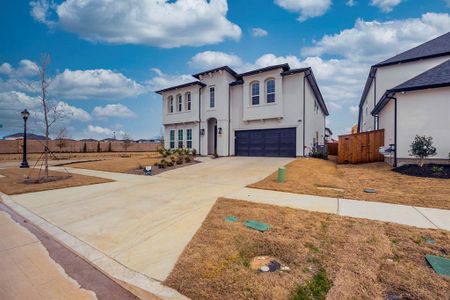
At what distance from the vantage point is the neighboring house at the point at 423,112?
33.2ft

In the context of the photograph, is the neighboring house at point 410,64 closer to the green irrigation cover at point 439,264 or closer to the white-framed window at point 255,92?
the white-framed window at point 255,92

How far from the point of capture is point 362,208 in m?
5.30

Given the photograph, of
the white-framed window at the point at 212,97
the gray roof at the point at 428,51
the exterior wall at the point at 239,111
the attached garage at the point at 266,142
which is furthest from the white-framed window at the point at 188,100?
the gray roof at the point at 428,51

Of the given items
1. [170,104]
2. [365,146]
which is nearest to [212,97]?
[170,104]

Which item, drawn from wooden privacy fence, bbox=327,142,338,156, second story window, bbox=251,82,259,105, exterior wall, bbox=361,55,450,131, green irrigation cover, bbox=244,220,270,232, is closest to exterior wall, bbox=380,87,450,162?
exterior wall, bbox=361,55,450,131

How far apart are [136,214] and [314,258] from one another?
4002 mm

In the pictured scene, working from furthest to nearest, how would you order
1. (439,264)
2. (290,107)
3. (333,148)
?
(333,148)
(290,107)
(439,264)

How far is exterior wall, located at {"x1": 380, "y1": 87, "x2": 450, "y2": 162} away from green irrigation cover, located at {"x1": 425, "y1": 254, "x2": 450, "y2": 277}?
9971 mm

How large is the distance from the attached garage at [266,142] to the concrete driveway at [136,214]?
902 centimetres

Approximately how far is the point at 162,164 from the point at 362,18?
15.2 m

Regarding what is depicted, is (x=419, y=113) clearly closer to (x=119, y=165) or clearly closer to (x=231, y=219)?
(x=231, y=219)

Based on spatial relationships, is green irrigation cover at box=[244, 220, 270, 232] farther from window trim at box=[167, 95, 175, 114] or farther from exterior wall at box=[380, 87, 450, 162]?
window trim at box=[167, 95, 175, 114]

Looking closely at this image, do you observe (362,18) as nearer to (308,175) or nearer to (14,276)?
(308,175)

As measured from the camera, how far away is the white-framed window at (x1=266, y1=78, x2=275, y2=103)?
17250mm
